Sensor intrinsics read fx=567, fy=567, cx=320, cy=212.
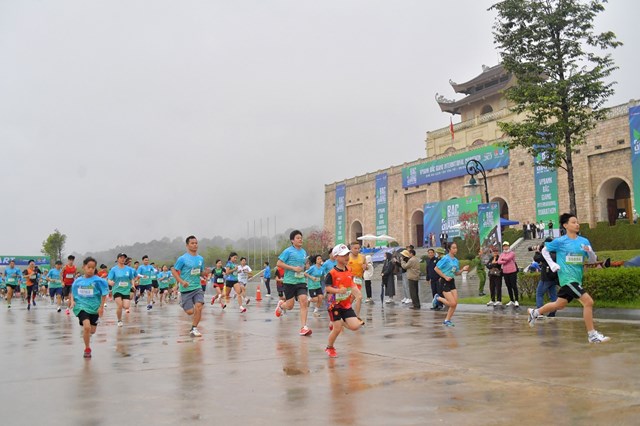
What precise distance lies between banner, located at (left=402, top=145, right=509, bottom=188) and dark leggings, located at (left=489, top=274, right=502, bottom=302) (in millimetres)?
28113

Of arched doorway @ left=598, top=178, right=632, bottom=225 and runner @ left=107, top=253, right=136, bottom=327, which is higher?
arched doorway @ left=598, top=178, right=632, bottom=225

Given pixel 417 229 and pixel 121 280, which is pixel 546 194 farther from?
pixel 121 280

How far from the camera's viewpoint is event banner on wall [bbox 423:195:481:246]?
141ft

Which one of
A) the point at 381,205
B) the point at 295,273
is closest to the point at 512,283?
the point at 295,273

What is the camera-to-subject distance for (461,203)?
43.6 metres

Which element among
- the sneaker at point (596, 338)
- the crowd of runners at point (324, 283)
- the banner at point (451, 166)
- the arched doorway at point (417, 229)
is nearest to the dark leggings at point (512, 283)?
the crowd of runners at point (324, 283)

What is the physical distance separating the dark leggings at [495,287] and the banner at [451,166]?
28113 mm

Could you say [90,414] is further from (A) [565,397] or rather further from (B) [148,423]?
(A) [565,397]

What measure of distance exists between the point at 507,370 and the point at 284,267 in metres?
4.99

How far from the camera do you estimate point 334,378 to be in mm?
5910

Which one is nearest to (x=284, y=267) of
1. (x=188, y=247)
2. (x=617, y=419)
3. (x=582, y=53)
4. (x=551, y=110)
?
(x=188, y=247)

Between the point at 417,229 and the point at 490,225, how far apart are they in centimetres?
3525

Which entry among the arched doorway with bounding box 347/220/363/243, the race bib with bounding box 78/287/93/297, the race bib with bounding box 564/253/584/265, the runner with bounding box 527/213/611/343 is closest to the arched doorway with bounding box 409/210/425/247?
the arched doorway with bounding box 347/220/363/243

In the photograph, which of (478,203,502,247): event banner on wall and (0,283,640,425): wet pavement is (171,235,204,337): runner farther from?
(478,203,502,247): event banner on wall
